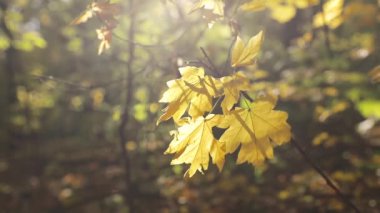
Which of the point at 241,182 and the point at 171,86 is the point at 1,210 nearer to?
the point at 241,182

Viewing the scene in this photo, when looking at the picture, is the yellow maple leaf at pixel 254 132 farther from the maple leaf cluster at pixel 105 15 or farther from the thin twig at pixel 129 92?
the thin twig at pixel 129 92

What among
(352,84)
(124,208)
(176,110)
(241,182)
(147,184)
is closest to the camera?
(176,110)

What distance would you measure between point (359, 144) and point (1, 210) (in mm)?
4494

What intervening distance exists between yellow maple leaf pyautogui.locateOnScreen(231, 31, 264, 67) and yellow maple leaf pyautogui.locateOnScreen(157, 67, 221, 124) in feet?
0.31

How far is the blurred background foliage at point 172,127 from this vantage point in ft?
11.0

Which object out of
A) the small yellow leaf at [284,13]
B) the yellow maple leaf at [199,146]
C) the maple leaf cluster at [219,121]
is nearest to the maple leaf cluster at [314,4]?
the small yellow leaf at [284,13]

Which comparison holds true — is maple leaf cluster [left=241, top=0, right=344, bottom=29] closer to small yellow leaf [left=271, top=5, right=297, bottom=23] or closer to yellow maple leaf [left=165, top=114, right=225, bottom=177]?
small yellow leaf [left=271, top=5, right=297, bottom=23]

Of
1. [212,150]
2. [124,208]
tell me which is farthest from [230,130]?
[124,208]

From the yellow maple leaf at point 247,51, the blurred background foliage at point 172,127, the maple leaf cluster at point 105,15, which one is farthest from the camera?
the blurred background foliage at point 172,127

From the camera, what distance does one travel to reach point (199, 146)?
145cm

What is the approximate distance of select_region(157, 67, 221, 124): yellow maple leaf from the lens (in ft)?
4.55

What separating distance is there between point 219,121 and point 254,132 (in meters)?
0.12

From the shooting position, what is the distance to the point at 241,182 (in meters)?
4.39

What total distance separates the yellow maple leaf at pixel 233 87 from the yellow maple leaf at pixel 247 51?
0.04 meters
